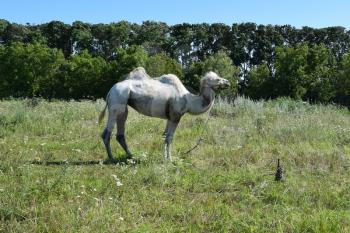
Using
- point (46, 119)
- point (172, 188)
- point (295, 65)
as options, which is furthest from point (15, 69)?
point (172, 188)

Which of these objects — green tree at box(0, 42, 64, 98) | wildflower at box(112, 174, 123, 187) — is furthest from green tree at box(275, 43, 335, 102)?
wildflower at box(112, 174, 123, 187)

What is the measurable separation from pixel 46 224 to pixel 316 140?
24.3 ft

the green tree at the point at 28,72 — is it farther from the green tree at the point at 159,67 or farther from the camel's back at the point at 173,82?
the camel's back at the point at 173,82

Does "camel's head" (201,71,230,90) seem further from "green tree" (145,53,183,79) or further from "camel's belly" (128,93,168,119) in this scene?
"green tree" (145,53,183,79)

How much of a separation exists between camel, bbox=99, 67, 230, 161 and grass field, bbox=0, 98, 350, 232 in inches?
26.7

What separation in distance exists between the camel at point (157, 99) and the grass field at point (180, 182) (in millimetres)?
678

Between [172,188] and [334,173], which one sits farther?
[334,173]

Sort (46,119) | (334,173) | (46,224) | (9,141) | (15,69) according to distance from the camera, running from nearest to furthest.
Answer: (46,224)
(334,173)
(9,141)
(46,119)
(15,69)

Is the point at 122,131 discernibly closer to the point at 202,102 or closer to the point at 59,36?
the point at 202,102

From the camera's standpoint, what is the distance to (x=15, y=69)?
5184cm

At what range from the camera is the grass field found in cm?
516

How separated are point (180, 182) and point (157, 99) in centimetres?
227

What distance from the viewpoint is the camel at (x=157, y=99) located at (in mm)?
8627

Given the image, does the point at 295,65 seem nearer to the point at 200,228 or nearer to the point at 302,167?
the point at 302,167
